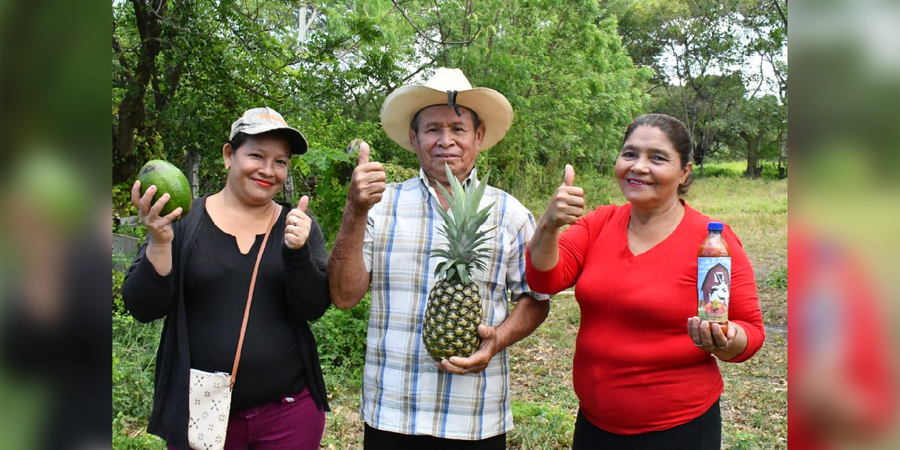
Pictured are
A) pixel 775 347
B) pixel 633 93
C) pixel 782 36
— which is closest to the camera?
pixel 775 347

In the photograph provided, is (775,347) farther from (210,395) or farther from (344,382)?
(210,395)

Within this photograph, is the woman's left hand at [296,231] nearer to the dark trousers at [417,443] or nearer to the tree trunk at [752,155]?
the dark trousers at [417,443]

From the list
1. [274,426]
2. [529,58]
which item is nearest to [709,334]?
[274,426]

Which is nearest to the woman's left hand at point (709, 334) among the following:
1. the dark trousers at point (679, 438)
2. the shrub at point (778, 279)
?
the dark trousers at point (679, 438)

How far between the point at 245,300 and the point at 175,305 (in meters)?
0.32

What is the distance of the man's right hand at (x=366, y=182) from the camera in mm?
2838

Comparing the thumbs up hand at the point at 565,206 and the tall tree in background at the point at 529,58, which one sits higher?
the tall tree in background at the point at 529,58

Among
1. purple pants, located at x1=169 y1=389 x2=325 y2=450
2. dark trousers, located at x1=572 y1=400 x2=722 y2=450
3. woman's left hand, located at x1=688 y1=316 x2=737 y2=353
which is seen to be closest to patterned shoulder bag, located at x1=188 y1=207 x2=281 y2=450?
purple pants, located at x1=169 y1=389 x2=325 y2=450

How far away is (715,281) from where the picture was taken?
2475 millimetres

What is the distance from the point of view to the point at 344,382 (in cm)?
770

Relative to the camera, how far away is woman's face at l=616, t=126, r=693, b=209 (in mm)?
2891
